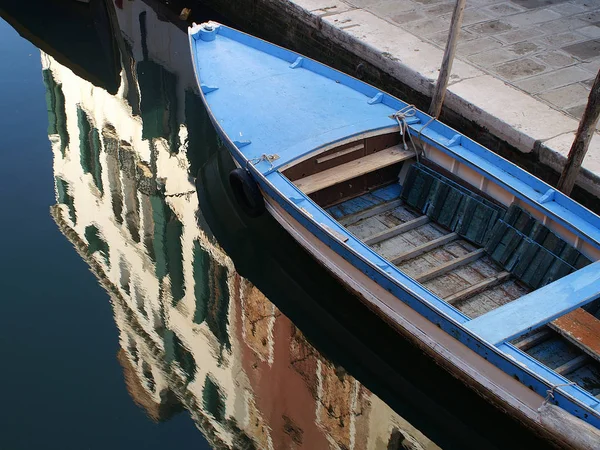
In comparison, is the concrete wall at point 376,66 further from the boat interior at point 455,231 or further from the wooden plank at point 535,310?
the wooden plank at point 535,310

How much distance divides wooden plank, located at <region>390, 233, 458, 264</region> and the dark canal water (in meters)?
0.74

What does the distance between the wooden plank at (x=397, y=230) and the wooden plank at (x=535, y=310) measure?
1711 millimetres

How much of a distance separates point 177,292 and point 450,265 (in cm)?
298

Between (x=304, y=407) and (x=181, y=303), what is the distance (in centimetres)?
190

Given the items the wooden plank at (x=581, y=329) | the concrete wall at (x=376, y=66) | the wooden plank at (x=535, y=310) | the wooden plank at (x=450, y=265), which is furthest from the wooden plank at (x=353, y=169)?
the wooden plank at (x=581, y=329)

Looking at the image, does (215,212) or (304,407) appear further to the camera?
(215,212)

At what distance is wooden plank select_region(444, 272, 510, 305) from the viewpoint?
695cm

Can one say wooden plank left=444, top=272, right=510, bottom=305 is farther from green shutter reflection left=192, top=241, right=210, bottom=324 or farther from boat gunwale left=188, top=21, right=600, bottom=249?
green shutter reflection left=192, top=241, right=210, bottom=324

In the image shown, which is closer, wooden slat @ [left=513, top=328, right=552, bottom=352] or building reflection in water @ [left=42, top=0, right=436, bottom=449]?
wooden slat @ [left=513, top=328, right=552, bottom=352]

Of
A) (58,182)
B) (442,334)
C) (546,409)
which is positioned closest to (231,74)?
(58,182)

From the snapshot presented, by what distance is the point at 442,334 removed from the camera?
637 cm

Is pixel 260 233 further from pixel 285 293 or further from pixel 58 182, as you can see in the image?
pixel 58 182

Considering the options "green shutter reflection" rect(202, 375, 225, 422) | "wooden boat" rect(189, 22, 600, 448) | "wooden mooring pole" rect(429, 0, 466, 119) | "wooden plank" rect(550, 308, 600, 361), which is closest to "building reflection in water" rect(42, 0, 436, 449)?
"green shutter reflection" rect(202, 375, 225, 422)

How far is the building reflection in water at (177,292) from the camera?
700 centimetres
